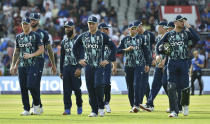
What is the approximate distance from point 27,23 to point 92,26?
2.08 m

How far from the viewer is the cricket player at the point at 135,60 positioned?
2000 centimetres

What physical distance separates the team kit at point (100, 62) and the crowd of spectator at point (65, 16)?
17497 millimetres

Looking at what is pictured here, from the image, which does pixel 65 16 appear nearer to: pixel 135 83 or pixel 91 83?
pixel 135 83

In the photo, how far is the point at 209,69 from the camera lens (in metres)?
34.8

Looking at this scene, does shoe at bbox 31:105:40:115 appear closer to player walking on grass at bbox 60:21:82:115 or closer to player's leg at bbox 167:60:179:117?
player walking on grass at bbox 60:21:82:115

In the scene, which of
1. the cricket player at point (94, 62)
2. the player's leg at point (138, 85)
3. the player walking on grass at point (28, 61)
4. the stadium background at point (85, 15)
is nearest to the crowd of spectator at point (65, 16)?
the stadium background at point (85, 15)

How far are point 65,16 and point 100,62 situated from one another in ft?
79.2

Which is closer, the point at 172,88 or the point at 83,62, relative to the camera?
the point at 172,88

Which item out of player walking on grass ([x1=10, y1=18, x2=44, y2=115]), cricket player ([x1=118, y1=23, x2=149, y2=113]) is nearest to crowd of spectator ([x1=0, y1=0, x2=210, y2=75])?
cricket player ([x1=118, y1=23, x2=149, y2=113])

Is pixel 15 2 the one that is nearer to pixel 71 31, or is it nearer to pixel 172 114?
pixel 71 31

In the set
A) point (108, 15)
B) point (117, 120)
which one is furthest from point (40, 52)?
point (108, 15)

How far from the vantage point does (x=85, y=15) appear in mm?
41438

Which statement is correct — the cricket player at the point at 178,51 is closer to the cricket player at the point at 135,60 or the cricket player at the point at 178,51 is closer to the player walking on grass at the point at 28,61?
the cricket player at the point at 135,60

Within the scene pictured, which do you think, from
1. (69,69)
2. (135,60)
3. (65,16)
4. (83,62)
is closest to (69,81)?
(69,69)
